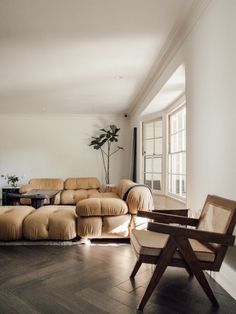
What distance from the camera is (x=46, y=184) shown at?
6242mm

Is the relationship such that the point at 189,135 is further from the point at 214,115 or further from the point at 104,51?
the point at 104,51

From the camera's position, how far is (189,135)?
2650 mm

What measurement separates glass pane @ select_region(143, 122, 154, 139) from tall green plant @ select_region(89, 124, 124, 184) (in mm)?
1090

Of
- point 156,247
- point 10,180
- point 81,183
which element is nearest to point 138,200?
point 156,247

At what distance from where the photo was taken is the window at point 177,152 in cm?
399

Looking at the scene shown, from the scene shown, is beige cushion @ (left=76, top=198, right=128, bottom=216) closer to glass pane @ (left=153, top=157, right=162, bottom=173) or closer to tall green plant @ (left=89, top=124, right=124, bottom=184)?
glass pane @ (left=153, top=157, right=162, bottom=173)

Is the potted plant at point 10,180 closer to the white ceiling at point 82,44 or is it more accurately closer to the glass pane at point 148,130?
the white ceiling at point 82,44

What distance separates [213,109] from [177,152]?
2.18 m

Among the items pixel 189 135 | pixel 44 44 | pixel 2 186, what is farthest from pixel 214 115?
pixel 2 186

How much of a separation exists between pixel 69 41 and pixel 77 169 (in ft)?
14.4

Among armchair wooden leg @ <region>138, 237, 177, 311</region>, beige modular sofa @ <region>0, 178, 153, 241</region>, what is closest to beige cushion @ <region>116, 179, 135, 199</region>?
beige modular sofa @ <region>0, 178, 153, 241</region>

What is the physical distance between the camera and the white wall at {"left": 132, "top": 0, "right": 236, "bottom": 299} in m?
1.82

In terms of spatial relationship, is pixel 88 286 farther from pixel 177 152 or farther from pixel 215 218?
pixel 177 152

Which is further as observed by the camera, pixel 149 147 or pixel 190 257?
pixel 149 147
